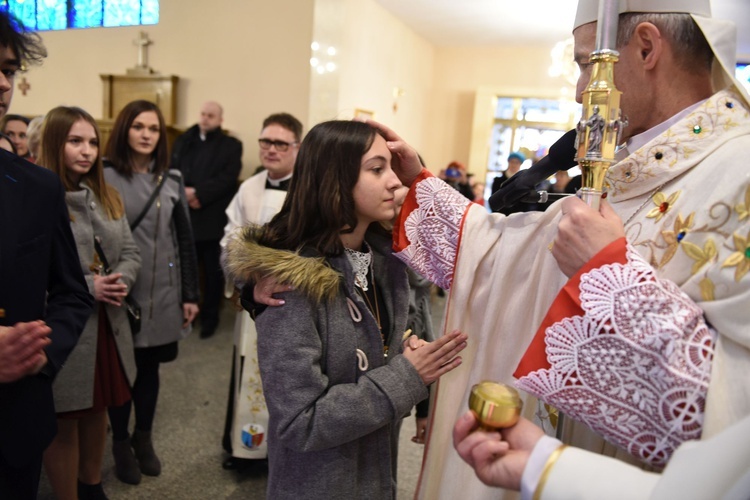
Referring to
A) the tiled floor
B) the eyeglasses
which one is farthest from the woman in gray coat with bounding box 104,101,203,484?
the eyeglasses

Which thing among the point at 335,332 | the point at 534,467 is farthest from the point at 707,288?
the point at 335,332

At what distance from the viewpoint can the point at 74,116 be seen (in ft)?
7.20

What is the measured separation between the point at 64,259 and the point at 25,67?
0.53 m

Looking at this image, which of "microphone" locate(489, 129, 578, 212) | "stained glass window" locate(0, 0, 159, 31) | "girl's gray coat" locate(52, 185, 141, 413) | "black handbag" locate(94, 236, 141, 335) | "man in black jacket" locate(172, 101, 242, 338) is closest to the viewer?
"microphone" locate(489, 129, 578, 212)

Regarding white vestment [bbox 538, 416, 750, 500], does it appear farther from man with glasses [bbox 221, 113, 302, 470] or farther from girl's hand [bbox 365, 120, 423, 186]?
man with glasses [bbox 221, 113, 302, 470]

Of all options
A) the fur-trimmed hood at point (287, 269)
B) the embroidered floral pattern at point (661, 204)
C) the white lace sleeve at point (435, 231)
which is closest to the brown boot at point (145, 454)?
the fur-trimmed hood at point (287, 269)

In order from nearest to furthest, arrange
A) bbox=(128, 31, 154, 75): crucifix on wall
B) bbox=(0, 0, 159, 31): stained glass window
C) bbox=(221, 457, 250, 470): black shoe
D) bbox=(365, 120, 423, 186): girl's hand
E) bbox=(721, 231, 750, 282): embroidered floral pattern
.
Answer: bbox=(721, 231, 750, 282): embroidered floral pattern < bbox=(365, 120, 423, 186): girl's hand < bbox=(221, 457, 250, 470): black shoe < bbox=(0, 0, 159, 31): stained glass window < bbox=(128, 31, 154, 75): crucifix on wall

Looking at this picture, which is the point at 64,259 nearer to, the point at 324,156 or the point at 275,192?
the point at 324,156

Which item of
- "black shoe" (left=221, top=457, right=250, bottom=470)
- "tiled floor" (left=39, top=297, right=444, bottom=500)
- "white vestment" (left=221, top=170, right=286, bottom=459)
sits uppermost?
"white vestment" (left=221, top=170, right=286, bottom=459)

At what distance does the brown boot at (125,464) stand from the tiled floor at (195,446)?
0.03 m

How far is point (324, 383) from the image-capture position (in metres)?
1.22

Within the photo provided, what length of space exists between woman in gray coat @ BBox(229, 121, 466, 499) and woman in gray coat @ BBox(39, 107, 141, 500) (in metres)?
1.05

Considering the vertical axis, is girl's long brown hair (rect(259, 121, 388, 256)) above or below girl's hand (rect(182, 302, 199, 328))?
above

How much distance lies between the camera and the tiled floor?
97.1 inches
